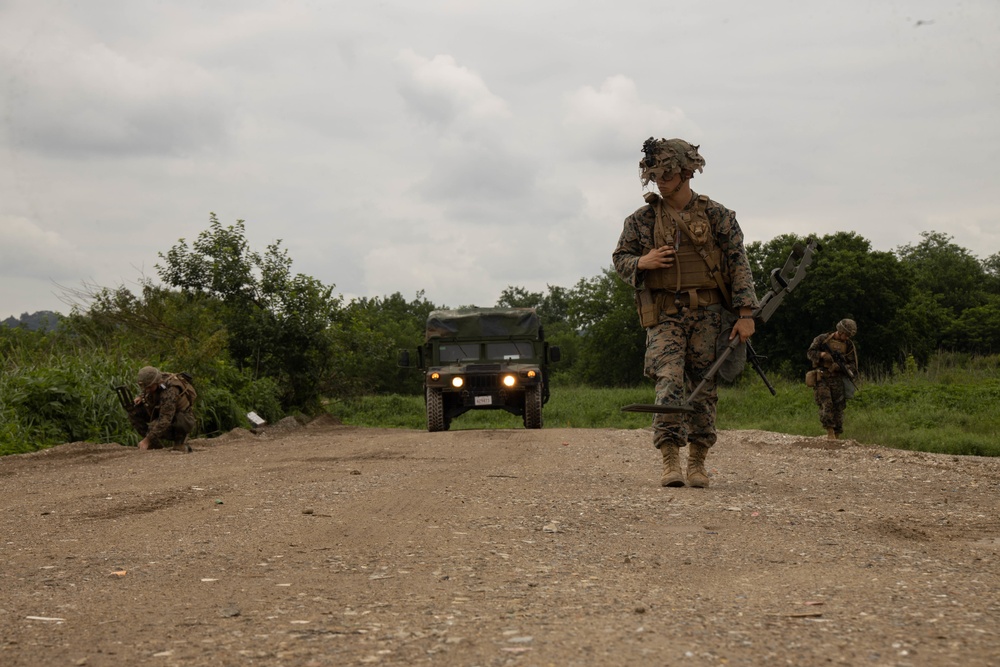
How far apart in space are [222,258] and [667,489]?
688 inches

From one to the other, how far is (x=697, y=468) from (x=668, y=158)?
2001 mm

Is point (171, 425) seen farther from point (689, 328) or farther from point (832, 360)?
point (832, 360)

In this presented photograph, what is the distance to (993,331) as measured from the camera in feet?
148

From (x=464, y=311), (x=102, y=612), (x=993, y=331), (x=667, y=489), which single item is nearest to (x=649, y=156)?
(x=667, y=489)

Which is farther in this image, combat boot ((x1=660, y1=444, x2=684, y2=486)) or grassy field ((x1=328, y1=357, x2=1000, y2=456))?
grassy field ((x1=328, y1=357, x2=1000, y2=456))

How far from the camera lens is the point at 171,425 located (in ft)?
41.8

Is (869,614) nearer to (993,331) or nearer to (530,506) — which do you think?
(530,506)

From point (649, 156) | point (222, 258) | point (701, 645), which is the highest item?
point (222, 258)

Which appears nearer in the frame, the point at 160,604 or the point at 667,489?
the point at 160,604

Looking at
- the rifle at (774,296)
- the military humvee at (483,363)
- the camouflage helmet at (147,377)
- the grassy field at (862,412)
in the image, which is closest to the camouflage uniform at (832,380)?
the grassy field at (862,412)

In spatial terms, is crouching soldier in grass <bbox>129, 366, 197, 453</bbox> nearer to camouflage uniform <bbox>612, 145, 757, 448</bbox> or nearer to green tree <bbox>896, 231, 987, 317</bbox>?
camouflage uniform <bbox>612, 145, 757, 448</bbox>

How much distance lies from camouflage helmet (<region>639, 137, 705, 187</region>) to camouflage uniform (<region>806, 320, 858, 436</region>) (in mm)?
7395

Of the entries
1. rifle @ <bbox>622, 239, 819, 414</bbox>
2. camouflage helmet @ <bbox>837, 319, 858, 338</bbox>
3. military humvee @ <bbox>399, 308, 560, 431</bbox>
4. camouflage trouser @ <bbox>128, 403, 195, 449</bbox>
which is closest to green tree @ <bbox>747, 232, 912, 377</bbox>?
military humvee @ <bbox>399, 308, 560, 431</bbox>

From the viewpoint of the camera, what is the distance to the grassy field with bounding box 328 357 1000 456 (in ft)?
48.3
